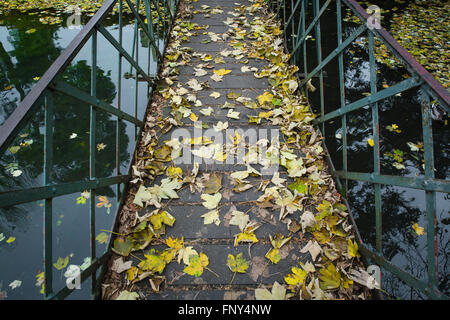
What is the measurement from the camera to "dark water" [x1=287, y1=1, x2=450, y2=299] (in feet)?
6.61

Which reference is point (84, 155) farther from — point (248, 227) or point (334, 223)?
point (334, 223)

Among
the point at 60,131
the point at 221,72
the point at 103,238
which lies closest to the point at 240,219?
the point at 103,238

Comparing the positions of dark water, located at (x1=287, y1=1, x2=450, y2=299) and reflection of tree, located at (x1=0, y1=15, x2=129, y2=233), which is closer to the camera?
dark water, located at (x1=287, y1=1, x2=450, y2=299)

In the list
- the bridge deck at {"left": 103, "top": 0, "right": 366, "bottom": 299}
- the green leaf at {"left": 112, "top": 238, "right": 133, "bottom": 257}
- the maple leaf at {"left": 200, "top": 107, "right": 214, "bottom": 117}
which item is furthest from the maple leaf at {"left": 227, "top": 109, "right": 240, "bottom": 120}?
the green leaf at {"left": 112, "top": 238, "right": 133, "bottom": 257}

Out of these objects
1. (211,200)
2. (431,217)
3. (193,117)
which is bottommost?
(211,200)

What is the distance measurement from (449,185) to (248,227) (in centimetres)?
112

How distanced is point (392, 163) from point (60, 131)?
11.4 ft

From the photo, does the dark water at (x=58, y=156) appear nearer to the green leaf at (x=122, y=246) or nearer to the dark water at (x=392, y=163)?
the green leaf at (x=122, y=246)

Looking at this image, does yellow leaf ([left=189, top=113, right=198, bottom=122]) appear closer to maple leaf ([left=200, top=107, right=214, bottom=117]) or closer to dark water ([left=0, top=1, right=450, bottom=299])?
maple leaf ([left=200, top=107, right=214, bottom=117])

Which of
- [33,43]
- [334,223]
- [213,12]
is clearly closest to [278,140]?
[334,223]

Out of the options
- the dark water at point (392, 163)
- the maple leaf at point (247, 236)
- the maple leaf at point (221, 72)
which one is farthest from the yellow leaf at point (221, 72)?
the maple leaf at point (247, 236)

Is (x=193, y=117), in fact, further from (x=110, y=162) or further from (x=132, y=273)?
(x=132, y=273)

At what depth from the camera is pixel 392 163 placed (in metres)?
2.63

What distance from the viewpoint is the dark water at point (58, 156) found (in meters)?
2.07
